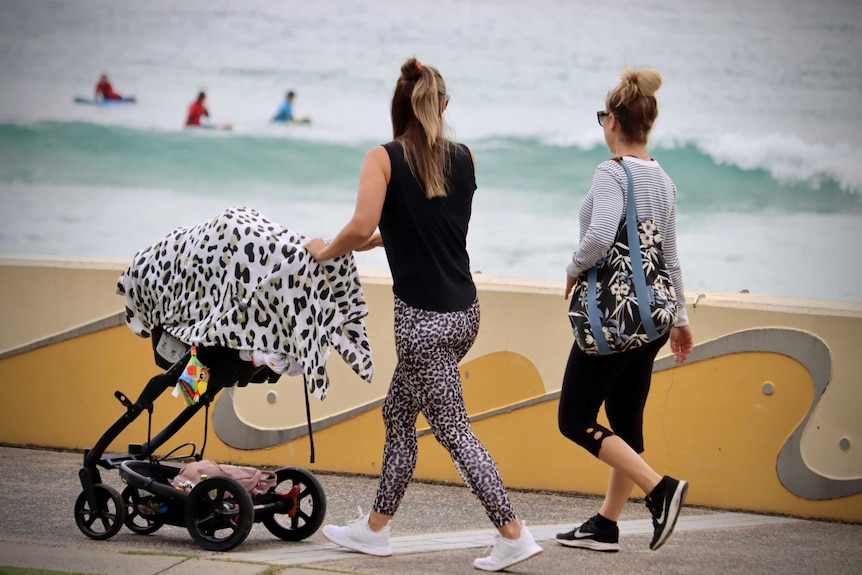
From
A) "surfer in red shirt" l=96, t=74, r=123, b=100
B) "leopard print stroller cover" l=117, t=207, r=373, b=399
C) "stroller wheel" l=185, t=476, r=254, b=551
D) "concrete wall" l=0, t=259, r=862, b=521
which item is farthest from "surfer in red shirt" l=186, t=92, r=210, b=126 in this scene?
"stroller wheel" l=185, t=476, r=254, b=551

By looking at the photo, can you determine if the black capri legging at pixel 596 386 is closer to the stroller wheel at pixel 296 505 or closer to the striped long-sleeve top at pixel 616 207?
the striped long-sleeve top at pixel 616 207

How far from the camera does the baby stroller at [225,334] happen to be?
12.1 ft

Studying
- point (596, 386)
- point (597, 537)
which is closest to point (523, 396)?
point (597, 537)

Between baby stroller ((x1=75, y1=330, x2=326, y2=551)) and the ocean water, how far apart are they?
689 inches

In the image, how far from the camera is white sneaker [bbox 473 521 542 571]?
3568mm

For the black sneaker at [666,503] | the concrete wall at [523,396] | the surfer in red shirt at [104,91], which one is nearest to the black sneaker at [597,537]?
the black sneaker at [666,503]

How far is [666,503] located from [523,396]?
1402 millimetres

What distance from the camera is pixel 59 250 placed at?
2720 centimetres

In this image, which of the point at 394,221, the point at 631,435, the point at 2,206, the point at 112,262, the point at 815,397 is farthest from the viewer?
the point at 2,206

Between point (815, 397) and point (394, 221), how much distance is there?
2103mm

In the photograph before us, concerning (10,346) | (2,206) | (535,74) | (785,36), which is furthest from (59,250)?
(10,346)

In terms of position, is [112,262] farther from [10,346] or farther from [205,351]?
[205,351]

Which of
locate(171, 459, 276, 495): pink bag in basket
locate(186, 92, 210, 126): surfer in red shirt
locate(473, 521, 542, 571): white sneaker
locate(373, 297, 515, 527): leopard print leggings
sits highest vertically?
locate(186, 92, 210, 126): surfer in red shirt

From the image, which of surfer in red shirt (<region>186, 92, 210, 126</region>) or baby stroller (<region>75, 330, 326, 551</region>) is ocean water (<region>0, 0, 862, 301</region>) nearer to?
surfer in red shirt (<region>186, 92, 210, 126</region>)
